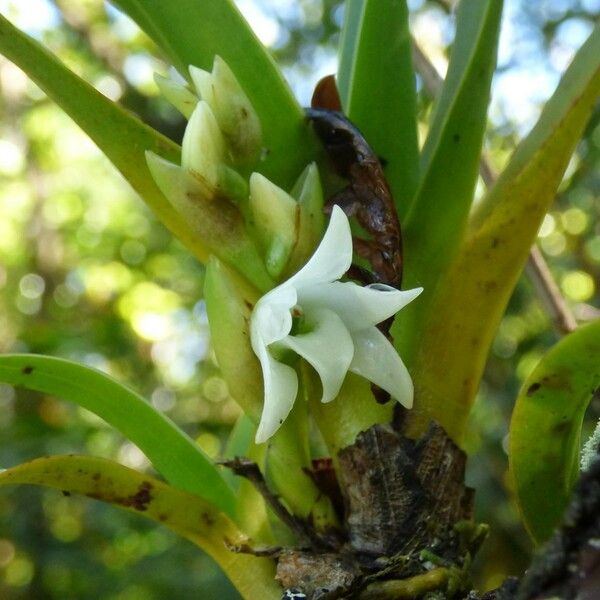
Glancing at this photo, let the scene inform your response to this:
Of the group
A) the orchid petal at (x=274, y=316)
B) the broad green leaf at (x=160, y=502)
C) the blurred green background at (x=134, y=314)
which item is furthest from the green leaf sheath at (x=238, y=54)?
the blurred green background at (x=134, y=314)

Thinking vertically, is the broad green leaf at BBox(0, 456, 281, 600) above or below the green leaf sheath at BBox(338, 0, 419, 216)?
below

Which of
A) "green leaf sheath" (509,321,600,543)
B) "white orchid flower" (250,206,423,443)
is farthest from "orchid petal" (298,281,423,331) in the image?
"green leaf sheath" (509,321,600,543)

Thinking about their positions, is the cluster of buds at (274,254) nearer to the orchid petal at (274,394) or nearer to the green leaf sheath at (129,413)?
the orchid petal at (274,394)

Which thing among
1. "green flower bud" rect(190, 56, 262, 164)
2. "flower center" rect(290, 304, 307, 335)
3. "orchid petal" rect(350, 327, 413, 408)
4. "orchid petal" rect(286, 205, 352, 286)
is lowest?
"orchid petal" rect(350, 327, 413, 408)

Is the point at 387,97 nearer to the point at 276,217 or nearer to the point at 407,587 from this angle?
the point at 276,217

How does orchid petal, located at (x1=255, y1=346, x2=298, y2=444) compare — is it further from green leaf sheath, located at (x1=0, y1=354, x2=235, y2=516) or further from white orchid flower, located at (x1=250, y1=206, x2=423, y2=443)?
green leaf sheath, located at (x1=0, y1=354, x2=235, y2=516)

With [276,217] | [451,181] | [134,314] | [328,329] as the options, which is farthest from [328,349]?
[134,314]

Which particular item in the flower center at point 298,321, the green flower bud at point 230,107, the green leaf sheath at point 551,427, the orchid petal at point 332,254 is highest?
the green flower bud at point 230,107
